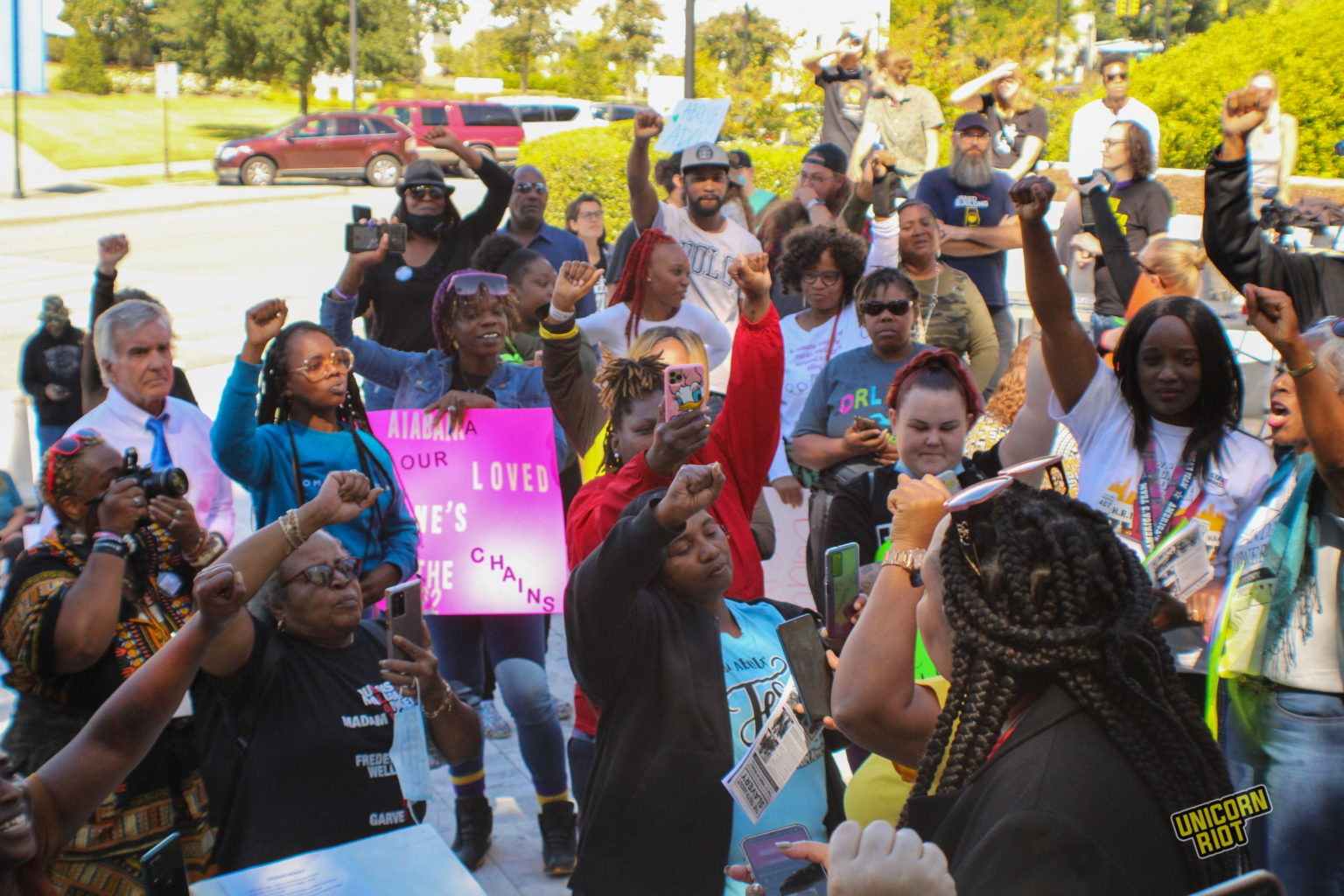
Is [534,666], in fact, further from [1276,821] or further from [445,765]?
[1276,821]

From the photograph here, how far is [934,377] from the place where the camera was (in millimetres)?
3840

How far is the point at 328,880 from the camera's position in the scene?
2.12 meters

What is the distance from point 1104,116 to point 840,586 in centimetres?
907

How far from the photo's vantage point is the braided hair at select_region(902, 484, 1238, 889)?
1.75m

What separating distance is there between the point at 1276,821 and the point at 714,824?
1449 mm

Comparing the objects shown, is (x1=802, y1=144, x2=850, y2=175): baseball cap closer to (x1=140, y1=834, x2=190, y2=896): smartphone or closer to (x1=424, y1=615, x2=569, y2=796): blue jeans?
(x1=424, y1=615, x2=569, y2=796): blue jeans

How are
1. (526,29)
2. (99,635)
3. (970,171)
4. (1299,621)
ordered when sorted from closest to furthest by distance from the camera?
(99,635) → (1299,621) → (970,171) → (526,29)

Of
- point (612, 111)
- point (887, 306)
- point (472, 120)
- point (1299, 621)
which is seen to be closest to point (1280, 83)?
point (887, 306)

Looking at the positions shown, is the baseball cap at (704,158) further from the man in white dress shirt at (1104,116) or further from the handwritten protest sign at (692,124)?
the man in white dress shirt at (1104,116)

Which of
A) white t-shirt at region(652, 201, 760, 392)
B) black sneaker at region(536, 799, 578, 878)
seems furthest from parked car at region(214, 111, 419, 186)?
black sneaker at region(536, 799, 578, 878)

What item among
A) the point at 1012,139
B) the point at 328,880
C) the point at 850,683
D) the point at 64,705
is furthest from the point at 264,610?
the point at 1012,139

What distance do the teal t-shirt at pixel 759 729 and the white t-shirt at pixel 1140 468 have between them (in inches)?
39.6

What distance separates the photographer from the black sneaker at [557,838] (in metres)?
4.09

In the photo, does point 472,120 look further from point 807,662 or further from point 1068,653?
point 1068,653
